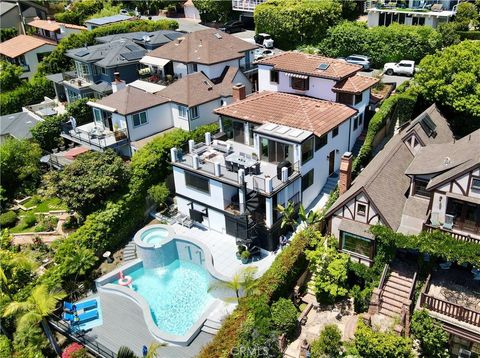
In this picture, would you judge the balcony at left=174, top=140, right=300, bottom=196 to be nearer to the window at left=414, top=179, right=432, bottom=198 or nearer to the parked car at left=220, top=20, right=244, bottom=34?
the window at left=414, top=179, right=432, bottom=198

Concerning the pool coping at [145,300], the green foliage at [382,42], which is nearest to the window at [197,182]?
the pool coping at [145,300]

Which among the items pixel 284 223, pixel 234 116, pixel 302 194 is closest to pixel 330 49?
pixel 234 116

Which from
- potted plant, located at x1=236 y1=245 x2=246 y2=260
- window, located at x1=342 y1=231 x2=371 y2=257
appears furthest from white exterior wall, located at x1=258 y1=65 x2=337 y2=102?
potted plant, located at x1=236 y1=245 x2=246 y2=260

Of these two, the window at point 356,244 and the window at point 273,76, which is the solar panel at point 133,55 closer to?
the window at point 273,76

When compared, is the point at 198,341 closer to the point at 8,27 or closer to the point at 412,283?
the point at 412,283

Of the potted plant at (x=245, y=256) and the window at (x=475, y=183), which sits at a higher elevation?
the window at (x=475, y=183)

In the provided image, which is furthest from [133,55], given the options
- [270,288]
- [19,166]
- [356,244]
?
[356,244]
